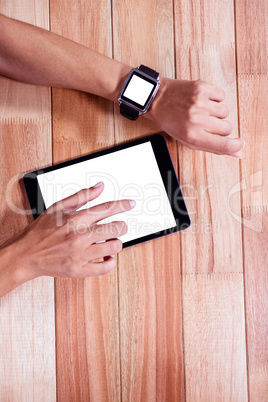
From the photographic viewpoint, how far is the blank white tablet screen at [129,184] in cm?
74

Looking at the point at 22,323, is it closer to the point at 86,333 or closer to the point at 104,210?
the point at 86,333

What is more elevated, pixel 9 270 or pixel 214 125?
pixel 214 125

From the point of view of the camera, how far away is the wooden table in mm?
747

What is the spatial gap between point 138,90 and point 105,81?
69 millimetres

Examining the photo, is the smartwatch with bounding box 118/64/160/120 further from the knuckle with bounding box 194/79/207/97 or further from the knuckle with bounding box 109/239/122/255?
the knuckle with bounding box 109/239/122/255

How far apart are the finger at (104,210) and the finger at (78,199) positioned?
26mm

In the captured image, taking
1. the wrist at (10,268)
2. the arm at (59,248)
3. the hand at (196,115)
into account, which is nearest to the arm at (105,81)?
the hand at (196,115)

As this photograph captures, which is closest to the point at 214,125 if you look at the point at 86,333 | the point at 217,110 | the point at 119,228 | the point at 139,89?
the point at 217,110

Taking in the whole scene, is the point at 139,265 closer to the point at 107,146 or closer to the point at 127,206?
the point at 127,206

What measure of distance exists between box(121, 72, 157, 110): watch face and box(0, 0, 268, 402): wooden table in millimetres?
67

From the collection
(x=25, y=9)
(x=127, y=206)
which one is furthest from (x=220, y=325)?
(x=25, y=9)

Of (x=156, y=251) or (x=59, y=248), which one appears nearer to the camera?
(x=59, y=248)

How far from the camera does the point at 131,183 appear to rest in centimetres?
74

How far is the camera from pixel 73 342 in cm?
75
